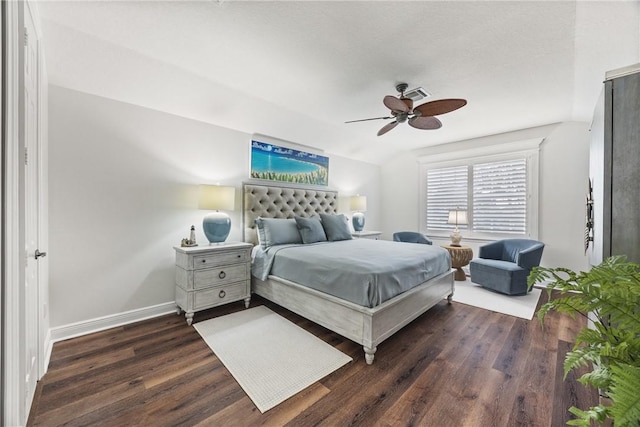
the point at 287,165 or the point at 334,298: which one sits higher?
the point at 287,165

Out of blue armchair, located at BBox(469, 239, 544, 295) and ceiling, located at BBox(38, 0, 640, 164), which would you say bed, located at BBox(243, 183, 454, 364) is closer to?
blue armchair, located at BBox(469, 239, 544, 295)

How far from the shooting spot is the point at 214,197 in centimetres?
295

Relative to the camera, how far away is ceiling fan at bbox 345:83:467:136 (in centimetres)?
231

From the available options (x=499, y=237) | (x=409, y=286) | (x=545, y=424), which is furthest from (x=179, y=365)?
(x=499, y=237)

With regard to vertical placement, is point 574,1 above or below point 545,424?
above

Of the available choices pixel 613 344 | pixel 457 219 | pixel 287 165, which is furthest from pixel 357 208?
pixel 613 344

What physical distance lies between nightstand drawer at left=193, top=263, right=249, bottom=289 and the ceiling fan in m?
2.21

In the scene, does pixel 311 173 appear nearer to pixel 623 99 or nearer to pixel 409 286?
pixel 409 286

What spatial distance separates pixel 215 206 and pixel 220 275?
0.80 meters

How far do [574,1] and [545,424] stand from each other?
2611mm

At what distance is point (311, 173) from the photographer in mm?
4523

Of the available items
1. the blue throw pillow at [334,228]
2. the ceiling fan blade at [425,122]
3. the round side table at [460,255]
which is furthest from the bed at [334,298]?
the ceiling fan blade at [425,122]

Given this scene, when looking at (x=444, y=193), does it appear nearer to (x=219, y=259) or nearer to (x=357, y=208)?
(x=357, y=208)

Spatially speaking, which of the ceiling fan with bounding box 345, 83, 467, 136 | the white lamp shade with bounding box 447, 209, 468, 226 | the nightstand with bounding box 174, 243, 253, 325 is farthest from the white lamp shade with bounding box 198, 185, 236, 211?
the white lamp shade with bounding box 447, 209, 468, 226
